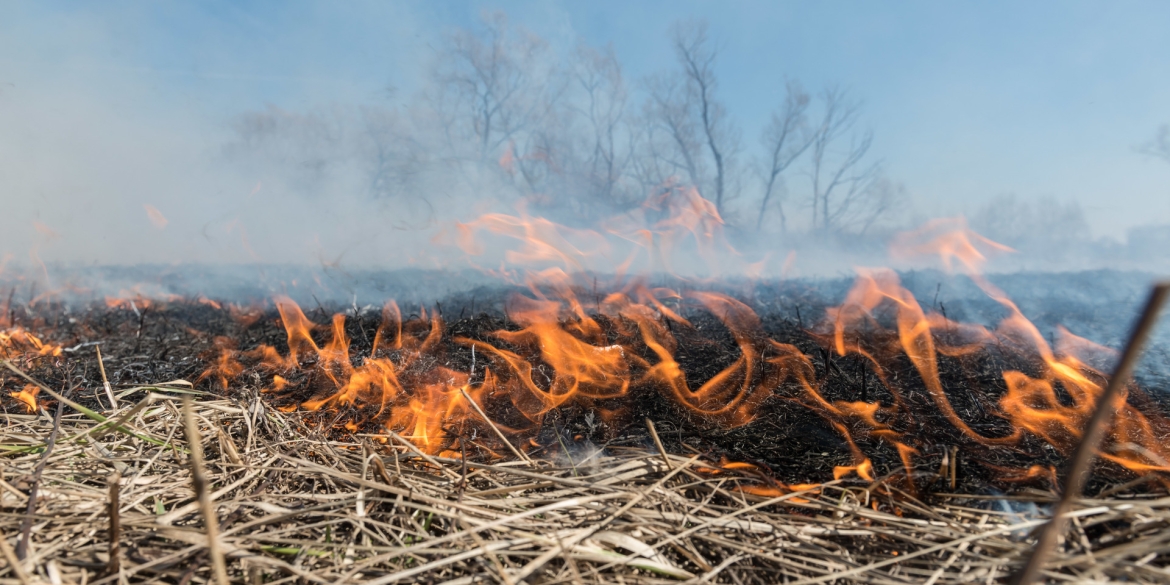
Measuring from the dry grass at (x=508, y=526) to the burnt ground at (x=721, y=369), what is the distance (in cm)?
21

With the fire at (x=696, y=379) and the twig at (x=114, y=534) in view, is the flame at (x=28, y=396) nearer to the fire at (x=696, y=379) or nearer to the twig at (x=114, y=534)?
the fire at (x=696, y=379)

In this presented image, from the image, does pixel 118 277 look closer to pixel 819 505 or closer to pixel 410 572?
pixel 410 572

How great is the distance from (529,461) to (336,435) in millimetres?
891

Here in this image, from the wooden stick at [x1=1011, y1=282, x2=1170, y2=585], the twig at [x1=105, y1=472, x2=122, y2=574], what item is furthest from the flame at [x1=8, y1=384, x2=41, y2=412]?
the wooden stick at [x1=1011, y1=282, x2=1170, y2=585]

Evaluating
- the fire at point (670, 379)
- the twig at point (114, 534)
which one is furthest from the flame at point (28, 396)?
the twig at point (114, 534)

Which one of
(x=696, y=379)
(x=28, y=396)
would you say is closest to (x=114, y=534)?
(x=28, y=396)

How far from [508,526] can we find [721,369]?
1.58 metres

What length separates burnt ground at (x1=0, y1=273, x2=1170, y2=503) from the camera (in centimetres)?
176

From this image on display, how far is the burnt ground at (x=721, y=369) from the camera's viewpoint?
176 centimetres

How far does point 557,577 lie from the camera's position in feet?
3.95

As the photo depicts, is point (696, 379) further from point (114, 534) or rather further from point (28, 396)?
point (28, 396)

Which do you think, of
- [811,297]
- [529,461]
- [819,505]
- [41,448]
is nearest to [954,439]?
[819,505]

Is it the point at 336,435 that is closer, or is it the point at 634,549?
the point at 634,549

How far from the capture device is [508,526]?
136cm
